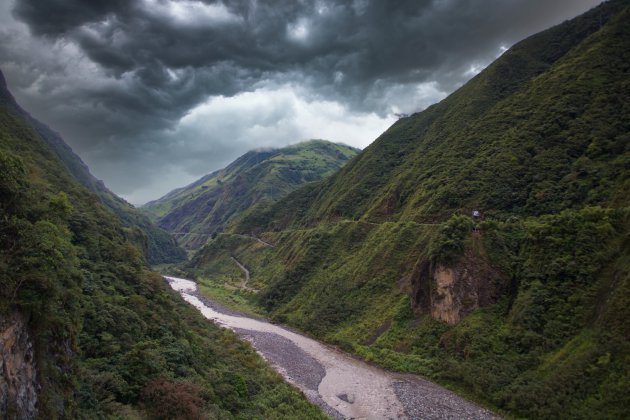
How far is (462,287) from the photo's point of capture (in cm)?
4550

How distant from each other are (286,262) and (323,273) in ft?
75.8

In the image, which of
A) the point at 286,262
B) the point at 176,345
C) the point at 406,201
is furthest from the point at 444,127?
the point at 176,345

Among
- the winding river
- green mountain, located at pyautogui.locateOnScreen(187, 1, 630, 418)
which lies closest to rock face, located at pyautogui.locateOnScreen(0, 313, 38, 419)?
the winding river

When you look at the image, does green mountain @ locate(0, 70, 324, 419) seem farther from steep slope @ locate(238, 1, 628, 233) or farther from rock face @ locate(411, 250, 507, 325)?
steep slope @ locate(238, 1, 628, 233)

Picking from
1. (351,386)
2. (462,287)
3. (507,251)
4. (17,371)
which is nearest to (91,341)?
(17,371)

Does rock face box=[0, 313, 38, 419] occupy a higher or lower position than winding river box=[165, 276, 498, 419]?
higher

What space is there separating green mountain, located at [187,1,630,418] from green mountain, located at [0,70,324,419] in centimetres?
1842

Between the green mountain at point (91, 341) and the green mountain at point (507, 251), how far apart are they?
725 inches

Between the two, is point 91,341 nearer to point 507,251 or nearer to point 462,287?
point 462,287

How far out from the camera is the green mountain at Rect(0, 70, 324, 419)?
1533 cm

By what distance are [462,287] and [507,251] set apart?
7065mm

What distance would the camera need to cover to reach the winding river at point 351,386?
3456 cm

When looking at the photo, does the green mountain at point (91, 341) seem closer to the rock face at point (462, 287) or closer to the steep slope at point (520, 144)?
the rock face at point (462, 287)

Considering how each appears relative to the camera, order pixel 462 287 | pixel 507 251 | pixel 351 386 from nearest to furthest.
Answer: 1. pixel 351 386
2. pixel 462 287
3. pixel 507 251
